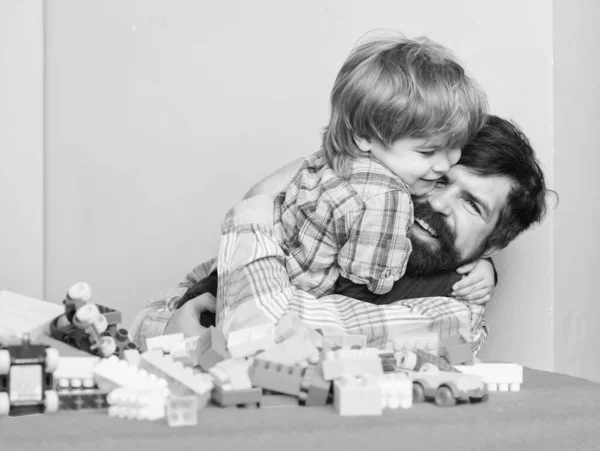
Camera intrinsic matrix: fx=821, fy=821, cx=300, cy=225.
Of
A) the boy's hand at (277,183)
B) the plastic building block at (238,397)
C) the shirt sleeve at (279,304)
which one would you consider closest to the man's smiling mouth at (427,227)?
the shirt sleeve at (279,304)

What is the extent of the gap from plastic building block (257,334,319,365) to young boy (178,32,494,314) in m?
0.40

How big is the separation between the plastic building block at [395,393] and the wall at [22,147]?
55.8 inches

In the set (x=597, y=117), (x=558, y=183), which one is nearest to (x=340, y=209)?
(x=558, y=183)

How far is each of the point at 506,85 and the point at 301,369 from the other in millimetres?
1055

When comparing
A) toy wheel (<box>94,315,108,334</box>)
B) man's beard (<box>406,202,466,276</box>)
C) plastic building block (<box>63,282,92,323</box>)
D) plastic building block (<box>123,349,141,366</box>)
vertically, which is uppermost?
man's beard (<box>406,202,466,276</box>)

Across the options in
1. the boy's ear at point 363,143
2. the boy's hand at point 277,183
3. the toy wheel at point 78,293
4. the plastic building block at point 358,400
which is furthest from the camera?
the boy's hand at point 277,183

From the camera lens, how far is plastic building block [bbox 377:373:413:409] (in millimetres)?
830

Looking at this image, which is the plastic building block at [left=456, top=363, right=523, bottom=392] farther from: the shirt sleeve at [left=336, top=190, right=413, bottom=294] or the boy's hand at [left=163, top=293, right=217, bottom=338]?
the boy's hand at [left=163, top=293, right=217, bottom=338]

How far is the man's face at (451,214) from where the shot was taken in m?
1.42

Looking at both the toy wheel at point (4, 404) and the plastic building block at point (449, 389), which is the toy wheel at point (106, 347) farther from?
the plastic building block at point (449, 389)

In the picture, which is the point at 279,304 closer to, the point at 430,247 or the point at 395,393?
the point at 430,247

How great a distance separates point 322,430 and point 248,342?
0.76 ft

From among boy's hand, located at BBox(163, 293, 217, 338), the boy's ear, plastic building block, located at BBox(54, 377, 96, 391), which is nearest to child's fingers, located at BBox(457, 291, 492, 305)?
the boy's ear

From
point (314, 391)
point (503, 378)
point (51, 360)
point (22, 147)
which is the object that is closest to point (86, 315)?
point (51, 360)
